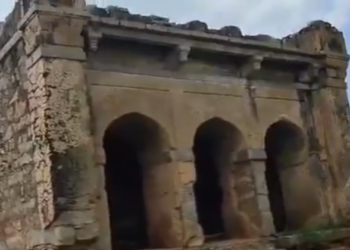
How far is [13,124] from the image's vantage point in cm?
706

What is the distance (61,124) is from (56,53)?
0.78 metres

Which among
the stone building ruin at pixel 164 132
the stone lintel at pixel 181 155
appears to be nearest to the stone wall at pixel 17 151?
the stone building ruin at pixel 164 132

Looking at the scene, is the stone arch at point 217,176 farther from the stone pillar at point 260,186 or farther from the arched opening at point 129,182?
the arched opening at point 129,182

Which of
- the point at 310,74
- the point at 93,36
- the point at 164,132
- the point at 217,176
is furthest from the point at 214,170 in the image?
the point at 93,36

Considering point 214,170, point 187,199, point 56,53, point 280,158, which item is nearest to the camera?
point 56,53

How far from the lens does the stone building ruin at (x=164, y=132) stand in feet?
20.5

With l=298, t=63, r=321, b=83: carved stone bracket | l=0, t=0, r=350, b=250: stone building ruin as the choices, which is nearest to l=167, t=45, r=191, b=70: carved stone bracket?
l=0, t=0, r=350, b=250: stone building ruin

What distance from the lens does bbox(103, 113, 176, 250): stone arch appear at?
24.0 ft

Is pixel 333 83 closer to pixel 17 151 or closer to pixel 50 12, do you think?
pixel 50 12

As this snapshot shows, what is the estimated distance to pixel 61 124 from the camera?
6195mm

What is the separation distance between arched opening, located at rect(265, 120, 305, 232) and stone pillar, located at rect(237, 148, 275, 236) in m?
0.86

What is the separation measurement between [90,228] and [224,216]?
270cm

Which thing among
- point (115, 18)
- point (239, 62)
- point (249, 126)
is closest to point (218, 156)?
point (249, 126)

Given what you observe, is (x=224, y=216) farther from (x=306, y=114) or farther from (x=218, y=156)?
(x=306, y=114)
